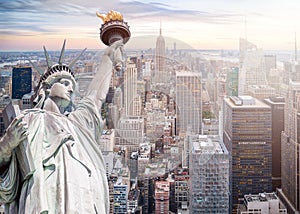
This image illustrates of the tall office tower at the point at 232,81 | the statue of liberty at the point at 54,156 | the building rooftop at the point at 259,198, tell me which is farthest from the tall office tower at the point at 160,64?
the building rooftop at the point at 259,198

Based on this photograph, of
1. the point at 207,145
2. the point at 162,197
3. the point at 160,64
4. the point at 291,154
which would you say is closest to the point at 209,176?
the point at 207,145

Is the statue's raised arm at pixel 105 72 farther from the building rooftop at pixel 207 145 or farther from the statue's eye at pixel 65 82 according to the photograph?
the building rooftop at pixel 207 145

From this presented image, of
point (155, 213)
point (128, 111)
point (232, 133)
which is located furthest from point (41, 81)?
point (232, 133)

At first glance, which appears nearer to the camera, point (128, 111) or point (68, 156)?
point (68, 156)

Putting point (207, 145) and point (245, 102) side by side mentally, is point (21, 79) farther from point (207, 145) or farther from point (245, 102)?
point (245, 102)

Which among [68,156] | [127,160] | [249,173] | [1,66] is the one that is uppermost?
[1,66]

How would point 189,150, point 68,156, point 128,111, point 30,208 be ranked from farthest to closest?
point 189,150 → point 128,111 → point 68,156 → point 30,208

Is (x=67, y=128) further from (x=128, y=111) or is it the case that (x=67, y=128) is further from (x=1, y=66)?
(x=1, y=66)
